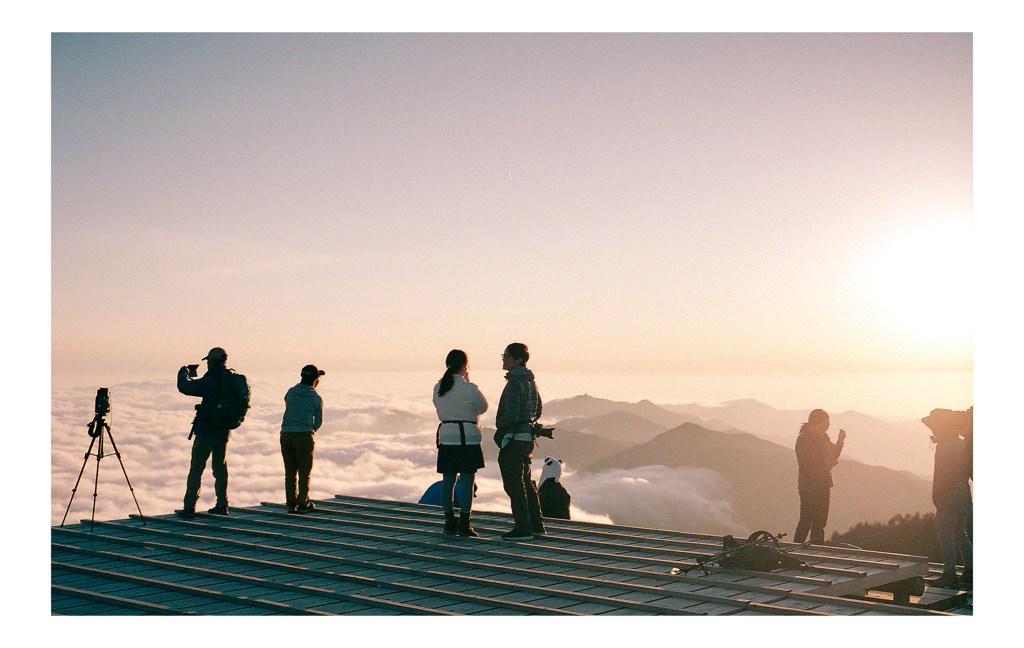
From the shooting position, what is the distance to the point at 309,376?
1005cm

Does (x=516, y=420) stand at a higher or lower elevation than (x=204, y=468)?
higher

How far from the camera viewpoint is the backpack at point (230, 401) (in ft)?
31.2

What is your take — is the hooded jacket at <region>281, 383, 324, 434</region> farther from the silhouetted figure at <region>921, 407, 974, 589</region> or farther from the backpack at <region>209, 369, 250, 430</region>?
the silhouetted figure at <region>921, 407, 974, 589</region>

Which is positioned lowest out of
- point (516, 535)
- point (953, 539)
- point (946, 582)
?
point (946, 582)

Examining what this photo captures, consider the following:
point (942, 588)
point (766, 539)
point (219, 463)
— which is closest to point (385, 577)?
point (766, 539)

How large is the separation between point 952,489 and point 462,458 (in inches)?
166

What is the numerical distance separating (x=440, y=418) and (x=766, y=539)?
308 cm

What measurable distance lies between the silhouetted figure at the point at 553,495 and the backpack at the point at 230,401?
4040 millimetres

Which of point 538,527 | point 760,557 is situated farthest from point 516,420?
point 760,557

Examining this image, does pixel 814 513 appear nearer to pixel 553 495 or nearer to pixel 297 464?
pixel 553 495

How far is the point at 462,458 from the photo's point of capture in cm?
820

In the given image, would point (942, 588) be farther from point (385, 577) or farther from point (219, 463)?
point (219, 463)

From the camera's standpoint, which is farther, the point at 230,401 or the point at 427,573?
the point at 230,401

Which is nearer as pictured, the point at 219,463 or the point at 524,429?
the point at 524,429
